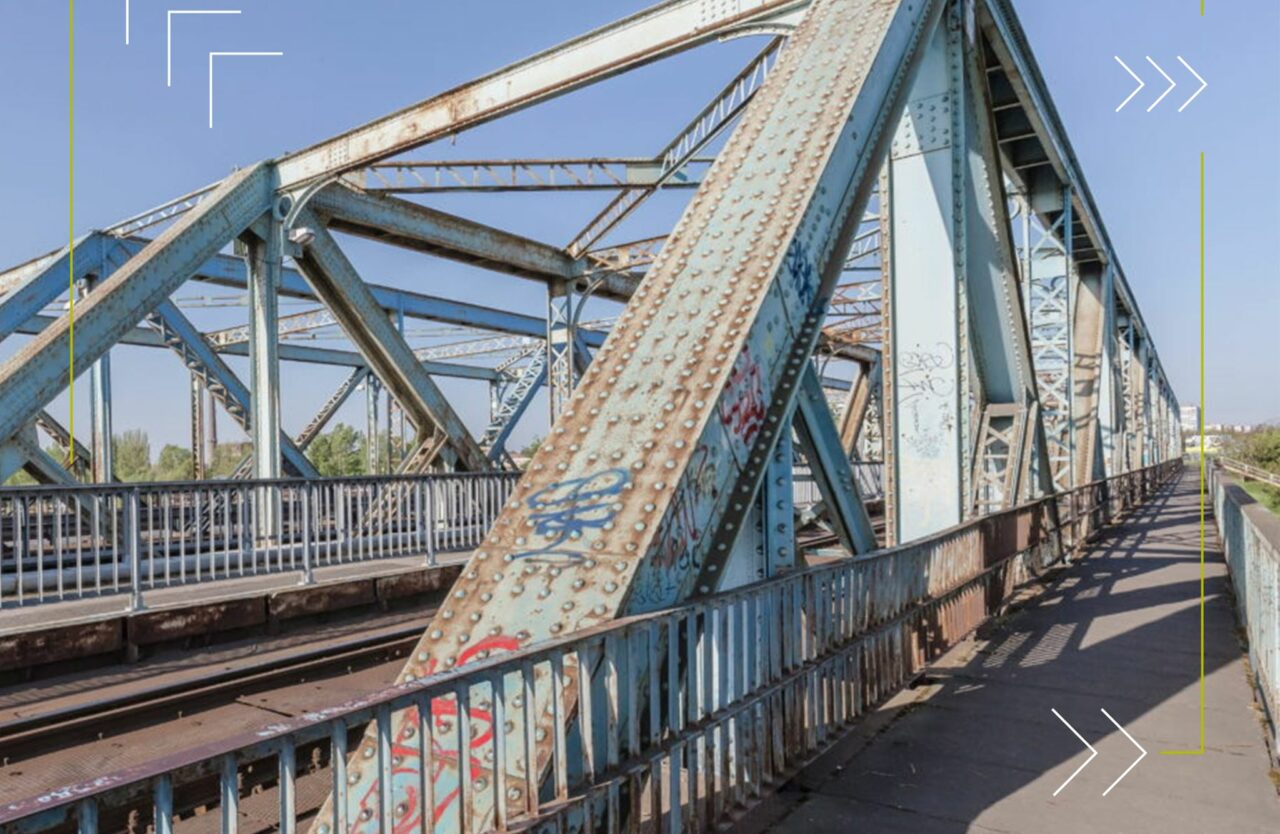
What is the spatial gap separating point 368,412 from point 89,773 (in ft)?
76.7

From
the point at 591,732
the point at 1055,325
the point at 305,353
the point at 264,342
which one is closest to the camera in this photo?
the point at 591,732

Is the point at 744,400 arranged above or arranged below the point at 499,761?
above

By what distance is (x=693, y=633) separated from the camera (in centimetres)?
332

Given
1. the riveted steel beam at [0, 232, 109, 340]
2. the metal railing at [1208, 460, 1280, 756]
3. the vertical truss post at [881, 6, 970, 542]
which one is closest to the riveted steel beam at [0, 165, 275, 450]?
the riveted steel beam at [0, 232, 109, 340]

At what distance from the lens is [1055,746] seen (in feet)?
16.7

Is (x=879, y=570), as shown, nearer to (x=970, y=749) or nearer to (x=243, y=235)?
(x=970, y=749)

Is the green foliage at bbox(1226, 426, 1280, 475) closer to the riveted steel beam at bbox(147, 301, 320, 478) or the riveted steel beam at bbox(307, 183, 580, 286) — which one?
the riveted steel beam at bbox(307, 183, 580, 286)

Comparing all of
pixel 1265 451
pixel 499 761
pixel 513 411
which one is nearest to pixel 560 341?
pixel 513 411

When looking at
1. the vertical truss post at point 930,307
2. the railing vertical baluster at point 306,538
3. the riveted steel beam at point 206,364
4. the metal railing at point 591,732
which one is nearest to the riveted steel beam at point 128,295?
the riveted steel beam at point 206,364

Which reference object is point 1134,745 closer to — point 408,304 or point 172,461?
point 408,304

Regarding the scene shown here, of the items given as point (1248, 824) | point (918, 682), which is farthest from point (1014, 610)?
point (1248, 824)

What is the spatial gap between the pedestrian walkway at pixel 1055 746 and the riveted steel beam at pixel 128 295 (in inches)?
410

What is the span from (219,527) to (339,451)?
56.9 m

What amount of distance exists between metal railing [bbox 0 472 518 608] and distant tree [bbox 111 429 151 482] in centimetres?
4002
